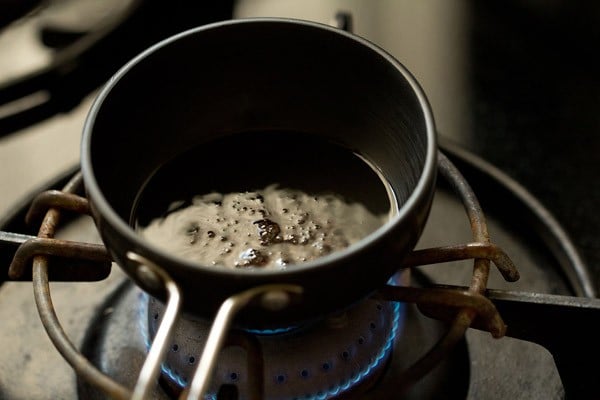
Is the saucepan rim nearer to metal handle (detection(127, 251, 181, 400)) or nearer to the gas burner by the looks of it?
metal handle (detection(127, 251, 181, 400))

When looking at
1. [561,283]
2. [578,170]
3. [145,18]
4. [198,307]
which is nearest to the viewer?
[198,307]

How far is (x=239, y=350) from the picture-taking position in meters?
0.56

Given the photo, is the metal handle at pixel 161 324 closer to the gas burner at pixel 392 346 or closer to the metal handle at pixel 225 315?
the metal handle at pixel 225 315

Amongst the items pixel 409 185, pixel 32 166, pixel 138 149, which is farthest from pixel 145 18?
pixel 409 185

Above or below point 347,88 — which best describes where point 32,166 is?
below

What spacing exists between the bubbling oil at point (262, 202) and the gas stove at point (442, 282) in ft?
0.17

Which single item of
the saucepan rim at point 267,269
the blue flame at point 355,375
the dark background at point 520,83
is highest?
the saucepan rim at point 267,269

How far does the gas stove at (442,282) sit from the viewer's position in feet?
1.82

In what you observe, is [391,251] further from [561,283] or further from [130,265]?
[561,283]

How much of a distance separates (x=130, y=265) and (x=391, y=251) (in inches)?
6.0

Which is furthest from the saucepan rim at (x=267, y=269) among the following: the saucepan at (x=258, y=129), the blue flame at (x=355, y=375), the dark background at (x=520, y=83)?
the dark background at (x=520, y=83)

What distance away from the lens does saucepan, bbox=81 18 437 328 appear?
47 centimetres

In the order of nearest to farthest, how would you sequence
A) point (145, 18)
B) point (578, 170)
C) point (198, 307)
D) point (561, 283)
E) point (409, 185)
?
point (198, 307), point (409, 185), point (561, 283), point (578, 170), point (145, 18)

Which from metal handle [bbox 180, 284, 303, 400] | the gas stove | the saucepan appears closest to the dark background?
the gas stove
